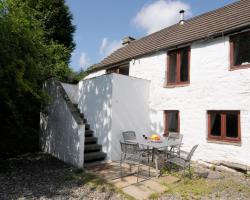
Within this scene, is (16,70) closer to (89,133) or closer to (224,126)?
(89,133)

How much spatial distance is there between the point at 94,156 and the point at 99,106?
7.53 feet

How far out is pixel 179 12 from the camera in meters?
13.8

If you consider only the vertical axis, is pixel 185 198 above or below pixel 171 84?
below

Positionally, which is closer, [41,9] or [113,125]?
[113,125]

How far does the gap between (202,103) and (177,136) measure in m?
1.77

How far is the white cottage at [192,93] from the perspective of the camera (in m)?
8.41

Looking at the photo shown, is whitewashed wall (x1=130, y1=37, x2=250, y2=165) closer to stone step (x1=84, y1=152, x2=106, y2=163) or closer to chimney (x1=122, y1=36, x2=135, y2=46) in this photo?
stone step (x1=84, y1=152, x2=106, y2=163)

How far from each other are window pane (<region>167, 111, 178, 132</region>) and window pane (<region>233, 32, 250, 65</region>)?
3.52 meters

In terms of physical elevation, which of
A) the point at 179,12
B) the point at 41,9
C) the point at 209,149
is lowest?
the point at 209,149

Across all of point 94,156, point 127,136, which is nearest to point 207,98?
point 127,136

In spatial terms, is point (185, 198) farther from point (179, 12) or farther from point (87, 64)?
point (87, 64)

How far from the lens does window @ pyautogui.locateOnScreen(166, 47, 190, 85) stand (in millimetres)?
10370

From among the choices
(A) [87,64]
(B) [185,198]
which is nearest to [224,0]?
(B) [185,198]

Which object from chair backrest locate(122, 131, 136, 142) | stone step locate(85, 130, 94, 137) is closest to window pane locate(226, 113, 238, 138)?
chair backrest locate(122, 131, 136, 142)
